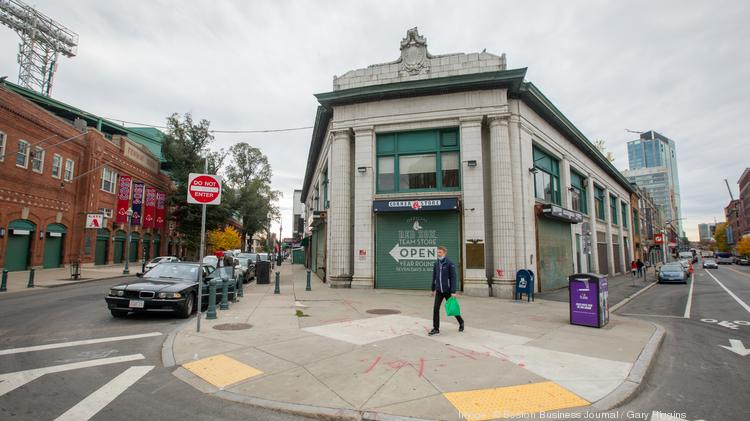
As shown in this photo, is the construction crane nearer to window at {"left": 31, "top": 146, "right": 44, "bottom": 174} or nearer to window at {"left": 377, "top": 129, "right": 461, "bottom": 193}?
window at {"left": 31, "top": 146, "right": 44, "bottom": 174}

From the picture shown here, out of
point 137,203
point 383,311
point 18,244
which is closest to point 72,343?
point 383,311

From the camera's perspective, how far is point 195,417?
12.5 ft

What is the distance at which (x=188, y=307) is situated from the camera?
9.34m

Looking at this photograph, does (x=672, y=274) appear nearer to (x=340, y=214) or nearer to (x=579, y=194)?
(x=579, y=194)

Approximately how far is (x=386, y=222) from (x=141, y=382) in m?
12.1

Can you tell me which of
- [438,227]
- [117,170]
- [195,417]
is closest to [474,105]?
[438,227]

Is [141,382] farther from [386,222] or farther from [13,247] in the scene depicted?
[13,247]

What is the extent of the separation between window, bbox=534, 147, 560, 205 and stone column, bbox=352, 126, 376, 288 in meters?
8.03

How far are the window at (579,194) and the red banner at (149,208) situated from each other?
39.3m

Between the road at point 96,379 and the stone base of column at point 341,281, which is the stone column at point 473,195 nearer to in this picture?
the stone base of column at point 341,281

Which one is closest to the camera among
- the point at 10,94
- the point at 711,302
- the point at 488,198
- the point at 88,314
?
the point at 88,314

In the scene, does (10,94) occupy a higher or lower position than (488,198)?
higher

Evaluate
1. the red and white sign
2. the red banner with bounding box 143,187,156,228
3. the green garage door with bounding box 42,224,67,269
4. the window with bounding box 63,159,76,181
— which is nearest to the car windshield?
the red and white sign

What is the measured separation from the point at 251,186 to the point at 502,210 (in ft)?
155
